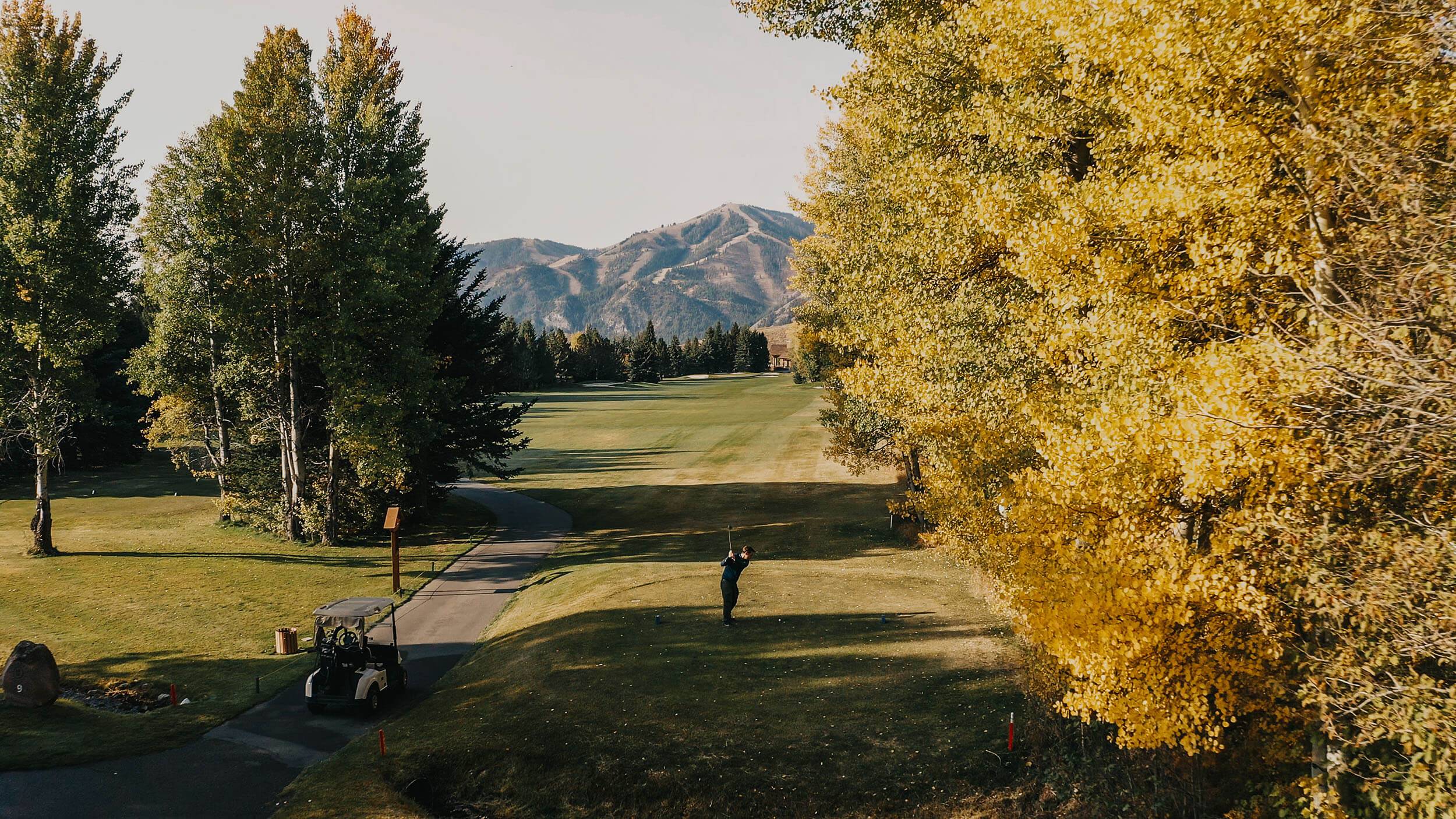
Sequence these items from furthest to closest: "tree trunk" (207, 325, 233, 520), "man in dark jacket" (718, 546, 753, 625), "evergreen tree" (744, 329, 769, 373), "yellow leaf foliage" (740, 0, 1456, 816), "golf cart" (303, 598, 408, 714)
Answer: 1. "evergreen tree" (744, 329, 769, 373)
2. "tree trunk" (207, 325, 233, 520)
3. "man in dark jacket" (718, 546, 753, 625)
4. "golf cart" (303, 598, 408, 714)
5. "yellow leaf foliage" (740, 0, 1456, 816)

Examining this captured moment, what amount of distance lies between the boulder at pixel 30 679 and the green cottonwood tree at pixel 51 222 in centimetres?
1513

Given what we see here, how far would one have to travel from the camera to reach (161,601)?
79.6ft

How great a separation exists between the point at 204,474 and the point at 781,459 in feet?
116

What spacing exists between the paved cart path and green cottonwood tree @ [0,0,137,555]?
668 inches

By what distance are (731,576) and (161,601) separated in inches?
732

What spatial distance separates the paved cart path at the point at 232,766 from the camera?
12570 millimetres

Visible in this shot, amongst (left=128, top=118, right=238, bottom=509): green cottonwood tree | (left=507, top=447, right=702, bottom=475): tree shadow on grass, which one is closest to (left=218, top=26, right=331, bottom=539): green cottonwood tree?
(left=128, top=118, right=238, bottom=509): green cottonwood tree

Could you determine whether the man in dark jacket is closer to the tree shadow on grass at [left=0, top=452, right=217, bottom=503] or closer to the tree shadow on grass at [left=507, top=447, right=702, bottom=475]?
the tree shadow on grass at [left=507, top=447, right=702, bottom=475]

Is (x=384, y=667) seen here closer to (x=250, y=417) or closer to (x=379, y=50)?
(x=250, y=417)

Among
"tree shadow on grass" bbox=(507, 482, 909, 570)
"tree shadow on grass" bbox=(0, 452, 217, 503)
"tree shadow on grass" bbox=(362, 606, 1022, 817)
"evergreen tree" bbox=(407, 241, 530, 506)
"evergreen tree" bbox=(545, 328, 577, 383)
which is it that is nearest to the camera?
"tree shadow on grass" bbox=(362, 606, 1022, 817)

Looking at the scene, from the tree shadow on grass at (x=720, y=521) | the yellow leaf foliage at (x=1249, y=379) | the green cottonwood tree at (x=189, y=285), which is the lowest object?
the tree shadow on grass at (x=720, y=521)

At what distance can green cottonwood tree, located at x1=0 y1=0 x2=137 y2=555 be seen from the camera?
87.4 ft

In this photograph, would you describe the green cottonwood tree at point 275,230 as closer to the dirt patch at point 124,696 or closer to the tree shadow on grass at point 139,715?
the tree shadow on grass at point 139,715

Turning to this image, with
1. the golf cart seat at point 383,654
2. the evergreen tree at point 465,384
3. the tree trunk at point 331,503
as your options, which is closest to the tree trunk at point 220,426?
the tree trunk at point 331,503
